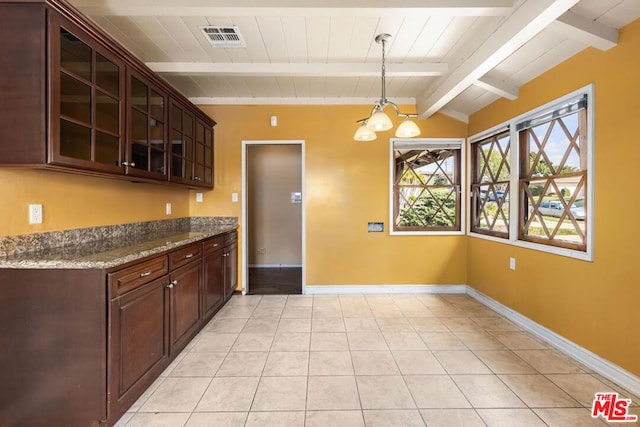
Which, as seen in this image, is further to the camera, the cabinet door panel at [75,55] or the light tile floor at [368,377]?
the light tile floor at [368,377]

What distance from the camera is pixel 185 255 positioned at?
235 cm

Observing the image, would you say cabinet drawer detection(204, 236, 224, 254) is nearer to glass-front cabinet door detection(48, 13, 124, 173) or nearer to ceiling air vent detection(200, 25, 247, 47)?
glass-front cabinet door detection(48, 13, 124, 173)

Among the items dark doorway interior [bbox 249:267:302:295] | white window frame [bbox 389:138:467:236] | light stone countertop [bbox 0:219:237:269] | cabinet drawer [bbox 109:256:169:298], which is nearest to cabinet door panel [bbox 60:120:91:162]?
light stone countertop [bbox 0:219:237:269]

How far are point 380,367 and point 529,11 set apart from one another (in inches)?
102

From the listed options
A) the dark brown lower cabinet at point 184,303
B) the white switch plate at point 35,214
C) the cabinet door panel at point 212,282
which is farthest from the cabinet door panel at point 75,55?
the cabinet door panel at point 212,282

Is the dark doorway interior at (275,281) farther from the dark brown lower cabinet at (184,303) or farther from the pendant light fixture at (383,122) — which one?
the pendant light fixture at (383,122)

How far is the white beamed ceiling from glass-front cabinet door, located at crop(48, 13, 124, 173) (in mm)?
478

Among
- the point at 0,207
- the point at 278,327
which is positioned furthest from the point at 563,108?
the point at 0,207

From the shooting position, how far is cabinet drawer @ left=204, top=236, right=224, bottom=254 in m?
2.81

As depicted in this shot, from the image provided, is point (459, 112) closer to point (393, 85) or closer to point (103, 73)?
point (393, 85)

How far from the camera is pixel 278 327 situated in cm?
287

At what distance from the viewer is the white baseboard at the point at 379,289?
12.8 feet

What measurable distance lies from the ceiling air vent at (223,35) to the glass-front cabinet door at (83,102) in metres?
0.74

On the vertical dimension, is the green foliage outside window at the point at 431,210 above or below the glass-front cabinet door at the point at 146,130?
below
